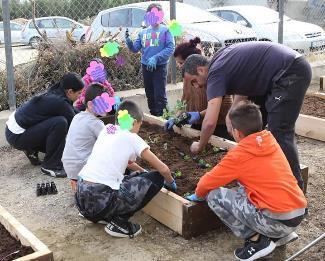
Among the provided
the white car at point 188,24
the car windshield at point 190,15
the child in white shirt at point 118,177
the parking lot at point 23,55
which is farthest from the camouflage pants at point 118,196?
the car windshield at point 190,15

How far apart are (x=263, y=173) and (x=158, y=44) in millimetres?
3567

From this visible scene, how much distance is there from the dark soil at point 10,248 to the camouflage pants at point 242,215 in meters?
1.27

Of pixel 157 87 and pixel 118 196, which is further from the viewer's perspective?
pixel 157 87

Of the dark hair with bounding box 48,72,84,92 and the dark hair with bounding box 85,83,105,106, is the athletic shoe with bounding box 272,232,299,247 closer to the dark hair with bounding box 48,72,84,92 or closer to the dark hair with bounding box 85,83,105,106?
the dark hair with bounding box 85,83,105,106

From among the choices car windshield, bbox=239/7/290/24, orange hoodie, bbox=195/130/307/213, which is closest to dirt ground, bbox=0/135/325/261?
orange hoodie, bbox=195/130/307/213

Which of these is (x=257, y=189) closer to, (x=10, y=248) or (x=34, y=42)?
(x=10, y=248)

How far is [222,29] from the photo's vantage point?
32.1 ft

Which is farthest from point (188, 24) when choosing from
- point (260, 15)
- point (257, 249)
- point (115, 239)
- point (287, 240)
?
point (257, 249)

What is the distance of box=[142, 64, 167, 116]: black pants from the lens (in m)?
6.45

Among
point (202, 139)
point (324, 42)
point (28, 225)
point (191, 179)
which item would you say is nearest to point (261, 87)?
point (202, 139)

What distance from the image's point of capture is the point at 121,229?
3697 mm

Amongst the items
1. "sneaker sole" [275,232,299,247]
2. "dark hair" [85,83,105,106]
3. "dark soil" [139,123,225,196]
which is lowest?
"sneaker sole" [275,232,299,247]

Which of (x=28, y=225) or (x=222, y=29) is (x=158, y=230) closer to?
(x=28, y=225)

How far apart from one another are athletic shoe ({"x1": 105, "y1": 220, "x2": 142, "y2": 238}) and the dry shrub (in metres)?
3.38
